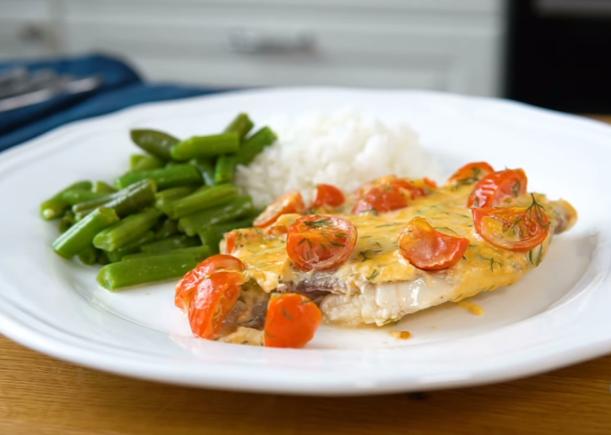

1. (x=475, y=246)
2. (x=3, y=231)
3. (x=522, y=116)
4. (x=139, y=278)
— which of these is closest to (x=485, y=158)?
(x=522, y=116)

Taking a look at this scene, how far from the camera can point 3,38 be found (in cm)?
750

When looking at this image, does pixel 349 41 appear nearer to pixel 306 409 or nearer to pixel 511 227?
pixel 511 227

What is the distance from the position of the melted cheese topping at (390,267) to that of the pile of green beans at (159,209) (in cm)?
45

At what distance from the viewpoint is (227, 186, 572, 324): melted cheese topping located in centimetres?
241

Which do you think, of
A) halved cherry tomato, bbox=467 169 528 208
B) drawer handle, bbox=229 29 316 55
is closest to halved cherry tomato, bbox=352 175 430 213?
halved cherry tomato, bbox=467 169 528 208

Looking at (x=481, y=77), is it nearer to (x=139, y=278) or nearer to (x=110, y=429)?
(x=139, y=278)

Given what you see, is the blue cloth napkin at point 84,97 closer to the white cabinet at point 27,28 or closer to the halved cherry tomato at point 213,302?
the white cabinet at point 27,28

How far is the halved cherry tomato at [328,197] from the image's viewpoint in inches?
130

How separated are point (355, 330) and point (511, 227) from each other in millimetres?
540

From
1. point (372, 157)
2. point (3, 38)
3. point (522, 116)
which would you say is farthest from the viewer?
point (3, 38)

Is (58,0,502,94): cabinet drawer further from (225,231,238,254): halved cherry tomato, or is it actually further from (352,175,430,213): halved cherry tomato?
(225,231,238,254): halved cherry tomato

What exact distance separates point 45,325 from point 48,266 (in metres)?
0.70

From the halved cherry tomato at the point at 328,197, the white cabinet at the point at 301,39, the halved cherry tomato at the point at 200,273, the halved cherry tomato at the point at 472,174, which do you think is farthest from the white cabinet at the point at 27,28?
the halved cherry tomato at the point at 200,273

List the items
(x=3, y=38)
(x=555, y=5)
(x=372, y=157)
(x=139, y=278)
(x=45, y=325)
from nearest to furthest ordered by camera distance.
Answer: (x=45, y=325)
(x=139, y=278)
(x=372, y=157)
(x=555, y=5)
(x=3, y=38)
